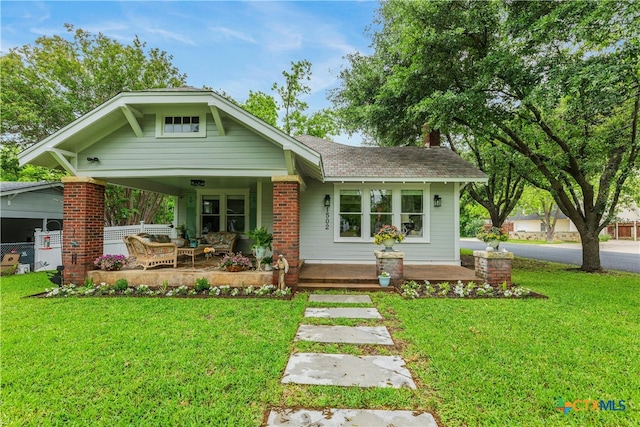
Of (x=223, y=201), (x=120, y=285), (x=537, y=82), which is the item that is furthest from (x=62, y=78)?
(x=537, y=82)

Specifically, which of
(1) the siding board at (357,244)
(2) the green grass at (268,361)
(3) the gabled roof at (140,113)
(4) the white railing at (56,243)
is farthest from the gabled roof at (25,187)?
(1) the siding board at (357,244)

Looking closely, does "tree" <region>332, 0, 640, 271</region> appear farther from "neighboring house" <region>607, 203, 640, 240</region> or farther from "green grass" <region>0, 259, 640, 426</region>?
"neighboring house" <region>607, 203, 640, 240</region>

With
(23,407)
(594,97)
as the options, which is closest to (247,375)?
(23,407)

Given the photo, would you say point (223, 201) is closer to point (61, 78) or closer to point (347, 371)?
point (347, 371)

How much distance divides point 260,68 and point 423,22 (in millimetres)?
11361

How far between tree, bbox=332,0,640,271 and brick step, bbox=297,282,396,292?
18.9ft

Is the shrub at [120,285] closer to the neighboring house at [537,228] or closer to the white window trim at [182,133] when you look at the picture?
the white window trim at [182,133]

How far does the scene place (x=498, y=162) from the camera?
39.8ft

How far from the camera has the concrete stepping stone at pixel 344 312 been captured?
198 inches

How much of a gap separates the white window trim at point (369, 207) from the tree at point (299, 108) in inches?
469

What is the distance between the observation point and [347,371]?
10.5 ft

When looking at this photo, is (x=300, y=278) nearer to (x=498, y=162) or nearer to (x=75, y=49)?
(x=498, y=162)

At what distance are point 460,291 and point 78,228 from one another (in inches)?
357

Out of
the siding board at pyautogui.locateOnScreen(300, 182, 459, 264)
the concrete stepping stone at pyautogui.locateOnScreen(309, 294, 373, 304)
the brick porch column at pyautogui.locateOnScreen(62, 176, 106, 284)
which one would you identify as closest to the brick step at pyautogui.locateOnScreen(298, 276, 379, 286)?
the concrete stepping stone at pyautogui.locateOnScreen(309, 294, 373, 304)
